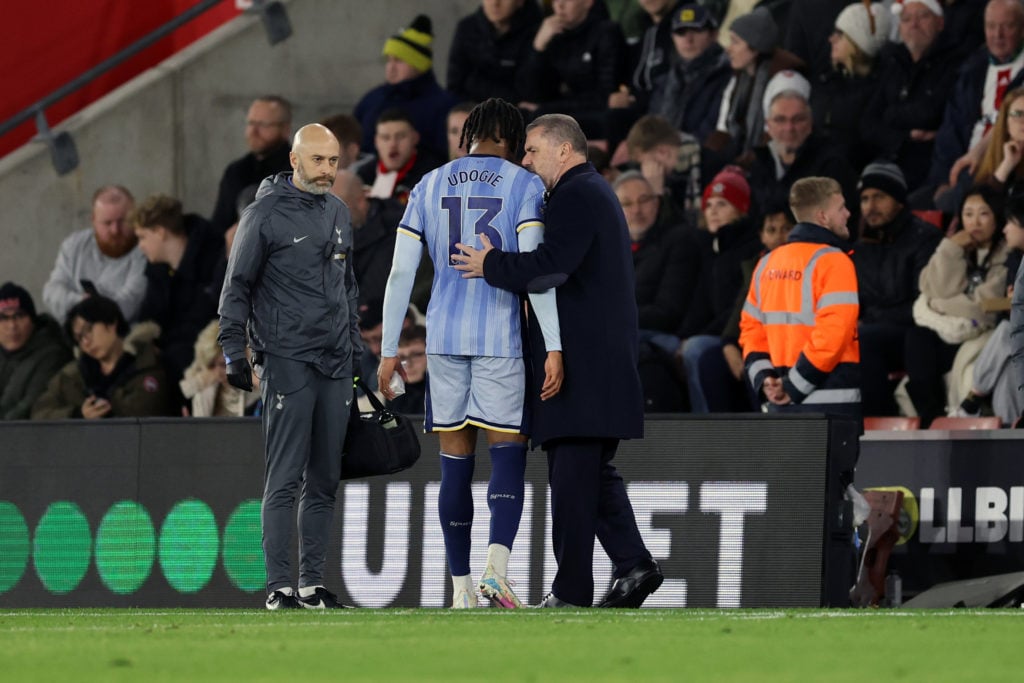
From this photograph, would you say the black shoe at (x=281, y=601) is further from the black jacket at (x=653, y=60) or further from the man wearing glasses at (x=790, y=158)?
the black jacket at (x=653, y=60)

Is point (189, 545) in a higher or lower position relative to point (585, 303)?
lower

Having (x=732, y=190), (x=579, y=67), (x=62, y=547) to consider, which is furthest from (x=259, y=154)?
(x=62, y=547)

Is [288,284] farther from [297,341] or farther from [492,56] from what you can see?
[492,56]

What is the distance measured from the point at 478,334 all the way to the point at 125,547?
3533 mm

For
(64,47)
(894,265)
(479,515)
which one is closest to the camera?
(479,515)

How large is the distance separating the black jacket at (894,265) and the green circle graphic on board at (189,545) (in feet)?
12.7

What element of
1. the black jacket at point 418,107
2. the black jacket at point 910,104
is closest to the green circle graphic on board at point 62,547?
the black jacket at point 418,107

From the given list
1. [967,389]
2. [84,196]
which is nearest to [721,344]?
[967,389]

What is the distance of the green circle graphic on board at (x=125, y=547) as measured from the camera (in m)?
10.7

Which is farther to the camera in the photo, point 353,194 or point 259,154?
point 259,154

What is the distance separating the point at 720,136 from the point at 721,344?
6.94ft

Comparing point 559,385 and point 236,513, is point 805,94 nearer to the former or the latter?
point 236,513

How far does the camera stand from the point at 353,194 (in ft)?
45.1

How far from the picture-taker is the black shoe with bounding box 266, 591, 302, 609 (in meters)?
8.69
